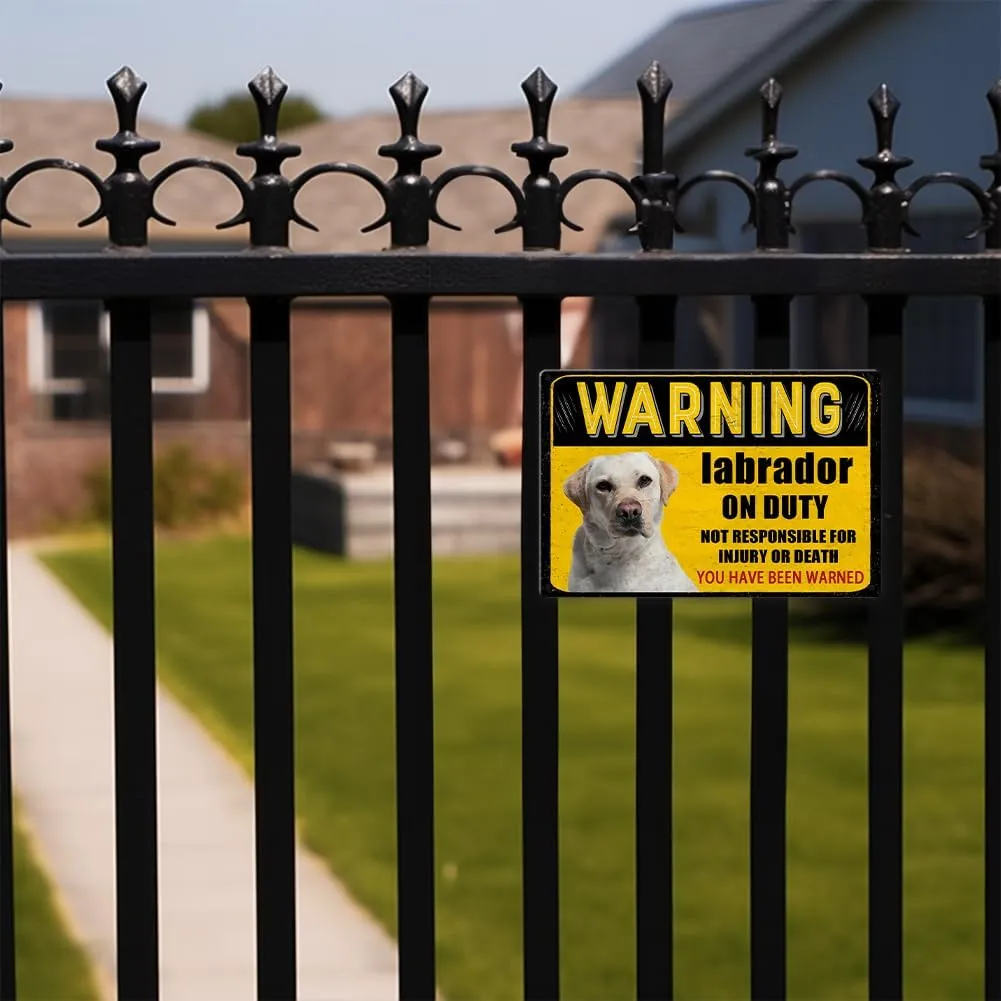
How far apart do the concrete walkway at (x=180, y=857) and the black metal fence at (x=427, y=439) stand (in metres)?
1.92

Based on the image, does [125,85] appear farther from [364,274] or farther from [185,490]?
[185,490]

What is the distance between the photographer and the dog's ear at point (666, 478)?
10.9ft

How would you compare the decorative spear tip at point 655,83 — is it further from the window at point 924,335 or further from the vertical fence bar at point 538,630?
the window at point 924,335

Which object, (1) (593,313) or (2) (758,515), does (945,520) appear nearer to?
(2) (758,515)

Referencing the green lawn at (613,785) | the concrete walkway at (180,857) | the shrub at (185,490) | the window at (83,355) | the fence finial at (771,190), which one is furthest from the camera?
the window at (83,355)

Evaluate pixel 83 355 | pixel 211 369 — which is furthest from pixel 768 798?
pixel 83 355

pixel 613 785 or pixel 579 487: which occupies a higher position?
pixel 579 487

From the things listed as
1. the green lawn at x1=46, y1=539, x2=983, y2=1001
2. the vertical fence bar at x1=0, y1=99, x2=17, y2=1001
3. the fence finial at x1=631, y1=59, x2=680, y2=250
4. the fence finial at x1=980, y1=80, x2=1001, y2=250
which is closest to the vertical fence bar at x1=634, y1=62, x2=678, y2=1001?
Answer: the fence finial at x1=631, y1=59, x2=680, y2=250

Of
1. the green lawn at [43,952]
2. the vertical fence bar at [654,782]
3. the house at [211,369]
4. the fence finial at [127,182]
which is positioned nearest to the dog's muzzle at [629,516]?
the vertical fence bar at [654,782]

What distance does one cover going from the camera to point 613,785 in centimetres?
803

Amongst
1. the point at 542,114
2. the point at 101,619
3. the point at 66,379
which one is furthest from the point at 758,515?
the point at 66,379

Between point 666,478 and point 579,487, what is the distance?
Result: 15 centimetres

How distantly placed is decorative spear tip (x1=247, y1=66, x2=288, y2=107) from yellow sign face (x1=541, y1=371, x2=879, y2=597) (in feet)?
2.29

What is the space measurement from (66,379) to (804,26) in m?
11.5
